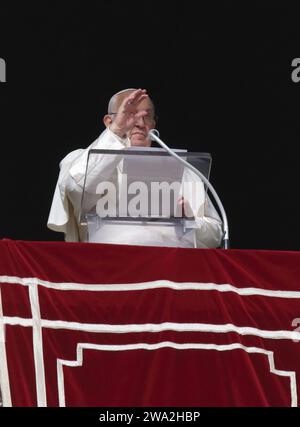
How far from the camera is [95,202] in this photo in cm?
462

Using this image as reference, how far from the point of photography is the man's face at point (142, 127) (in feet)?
17.2

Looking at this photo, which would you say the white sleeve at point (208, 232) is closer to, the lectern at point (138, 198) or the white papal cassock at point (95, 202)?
the white papal cassock at point (95, 202)

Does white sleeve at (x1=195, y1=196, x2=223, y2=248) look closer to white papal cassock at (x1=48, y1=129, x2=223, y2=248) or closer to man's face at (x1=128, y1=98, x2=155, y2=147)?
white papal cassock at (x1=48, y1=129, x2=223, y2=248)

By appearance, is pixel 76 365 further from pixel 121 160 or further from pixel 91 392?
pixel 121 160

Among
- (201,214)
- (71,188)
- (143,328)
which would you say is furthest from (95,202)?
(143,328)

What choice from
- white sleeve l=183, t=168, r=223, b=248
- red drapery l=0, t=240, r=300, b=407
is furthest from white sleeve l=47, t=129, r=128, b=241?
red drapery l=0, t=240, r=300, b=407

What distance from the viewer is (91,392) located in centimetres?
414

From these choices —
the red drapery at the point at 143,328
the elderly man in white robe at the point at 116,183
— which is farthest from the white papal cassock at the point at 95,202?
the red drapery at the point at 143,328

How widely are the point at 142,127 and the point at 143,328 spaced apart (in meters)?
1.30

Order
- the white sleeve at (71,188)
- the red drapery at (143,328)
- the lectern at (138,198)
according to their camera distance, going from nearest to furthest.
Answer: the red drapery at (143,328) < the lectern at (138,198) < the white sleeve at (71,188)

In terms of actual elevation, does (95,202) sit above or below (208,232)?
above

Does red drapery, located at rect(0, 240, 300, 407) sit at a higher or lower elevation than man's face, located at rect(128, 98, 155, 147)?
lower

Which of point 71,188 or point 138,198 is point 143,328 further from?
point 71,188

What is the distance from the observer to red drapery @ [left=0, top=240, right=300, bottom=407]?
4.15 meters
